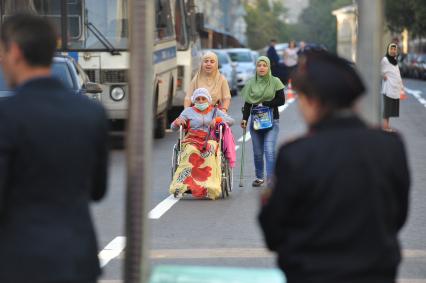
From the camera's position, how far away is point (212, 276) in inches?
179

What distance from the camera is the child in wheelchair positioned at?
14.0 meters

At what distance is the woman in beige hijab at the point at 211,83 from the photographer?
14836 millimetres

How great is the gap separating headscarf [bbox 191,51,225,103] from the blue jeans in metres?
0.59

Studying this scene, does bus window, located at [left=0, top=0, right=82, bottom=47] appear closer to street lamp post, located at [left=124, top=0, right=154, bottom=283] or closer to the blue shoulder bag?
the blue shoulder bag

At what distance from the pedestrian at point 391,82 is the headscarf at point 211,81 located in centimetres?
799

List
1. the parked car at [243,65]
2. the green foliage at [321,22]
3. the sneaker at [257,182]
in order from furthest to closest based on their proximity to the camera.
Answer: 1. the green foliage at [321,22]
2. the parked car at [243,65]
3. the sneaker at [257,182]

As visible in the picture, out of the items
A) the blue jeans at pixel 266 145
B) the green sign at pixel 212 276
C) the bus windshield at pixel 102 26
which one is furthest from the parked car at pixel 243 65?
the green sign at pixel 212 276

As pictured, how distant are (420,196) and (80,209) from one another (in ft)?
34.4

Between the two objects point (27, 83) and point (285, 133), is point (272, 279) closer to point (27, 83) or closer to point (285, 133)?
point (27, 83)

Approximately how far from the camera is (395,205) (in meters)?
4.46

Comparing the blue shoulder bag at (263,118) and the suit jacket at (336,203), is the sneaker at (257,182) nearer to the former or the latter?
the blue shoulder bag at (263,118)

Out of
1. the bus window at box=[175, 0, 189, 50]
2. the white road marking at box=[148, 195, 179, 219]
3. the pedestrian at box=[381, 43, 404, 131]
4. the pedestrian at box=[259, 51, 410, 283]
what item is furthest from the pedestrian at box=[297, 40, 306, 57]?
the bus window at box=[175, 0, 189, 50]

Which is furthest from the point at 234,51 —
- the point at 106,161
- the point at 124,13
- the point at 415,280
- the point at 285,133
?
the point at 106,161

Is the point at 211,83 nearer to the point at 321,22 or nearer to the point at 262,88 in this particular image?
the point at 262,88
